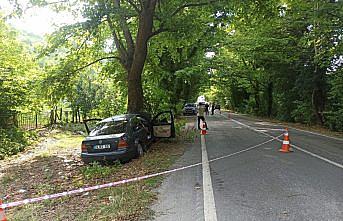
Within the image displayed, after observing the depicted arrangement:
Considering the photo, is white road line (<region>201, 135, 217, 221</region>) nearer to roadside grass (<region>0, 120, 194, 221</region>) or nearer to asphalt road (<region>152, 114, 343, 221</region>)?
asphalt road (<region>152, 114, 343, 221</region>)

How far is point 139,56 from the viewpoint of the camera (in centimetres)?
1471

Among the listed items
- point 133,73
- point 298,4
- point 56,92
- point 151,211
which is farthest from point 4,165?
point 298,4

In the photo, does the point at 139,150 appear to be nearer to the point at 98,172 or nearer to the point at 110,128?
the point at 110,128

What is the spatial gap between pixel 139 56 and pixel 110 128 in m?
4.61

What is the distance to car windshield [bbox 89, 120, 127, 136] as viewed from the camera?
11.0m

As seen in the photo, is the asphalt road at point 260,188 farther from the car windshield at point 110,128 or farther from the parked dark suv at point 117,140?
the car windshield at point 110,128

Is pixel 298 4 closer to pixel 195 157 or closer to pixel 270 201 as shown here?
pixel 195 157

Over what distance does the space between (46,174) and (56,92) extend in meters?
5.57

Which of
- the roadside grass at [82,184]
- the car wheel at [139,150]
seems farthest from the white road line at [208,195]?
the car wheel at [139,150]

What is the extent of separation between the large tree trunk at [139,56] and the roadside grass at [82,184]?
89.3 inches

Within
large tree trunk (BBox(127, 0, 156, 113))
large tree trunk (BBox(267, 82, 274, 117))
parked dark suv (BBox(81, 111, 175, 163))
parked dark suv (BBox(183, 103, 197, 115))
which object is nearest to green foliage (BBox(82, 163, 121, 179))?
parked dark suv (BBox(81, 111, 175, 163))

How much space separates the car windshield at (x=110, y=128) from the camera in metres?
11.0

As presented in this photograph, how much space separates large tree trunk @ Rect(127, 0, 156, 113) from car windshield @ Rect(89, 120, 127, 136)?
335cm

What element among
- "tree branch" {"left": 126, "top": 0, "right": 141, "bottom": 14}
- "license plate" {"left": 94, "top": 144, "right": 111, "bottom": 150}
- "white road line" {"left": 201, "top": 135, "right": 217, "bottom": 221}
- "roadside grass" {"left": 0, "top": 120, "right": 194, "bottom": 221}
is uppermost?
"tree branch" {"left": 126, "top": 0, "right": 141, "bottom": 14}
